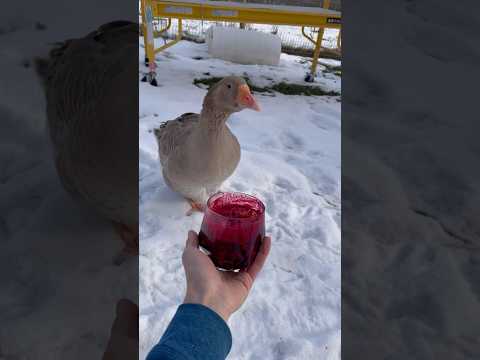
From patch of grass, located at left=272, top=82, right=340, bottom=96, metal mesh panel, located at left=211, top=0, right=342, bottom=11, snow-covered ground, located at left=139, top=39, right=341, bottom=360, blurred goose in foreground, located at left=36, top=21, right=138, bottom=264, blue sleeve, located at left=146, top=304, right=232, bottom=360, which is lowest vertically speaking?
snow-covered ground, located at left=139, top=39, right=341, bottom=360

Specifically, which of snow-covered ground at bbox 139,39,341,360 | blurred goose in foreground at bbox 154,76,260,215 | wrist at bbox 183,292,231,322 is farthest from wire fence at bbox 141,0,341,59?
wrist at bbox 183,292,231,322

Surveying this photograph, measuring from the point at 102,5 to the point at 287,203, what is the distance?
4.02 ft

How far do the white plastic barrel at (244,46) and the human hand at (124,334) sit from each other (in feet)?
9.80

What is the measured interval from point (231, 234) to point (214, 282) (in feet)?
0.28

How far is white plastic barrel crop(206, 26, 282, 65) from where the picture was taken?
3014 millimetres

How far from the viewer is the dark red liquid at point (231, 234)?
581 millimetres

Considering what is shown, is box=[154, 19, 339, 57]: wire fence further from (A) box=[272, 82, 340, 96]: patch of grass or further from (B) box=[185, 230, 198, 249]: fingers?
(B) box=[185, 230, 198, 249]: fingers

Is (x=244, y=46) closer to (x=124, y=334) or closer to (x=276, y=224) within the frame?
(x=276, y=224)

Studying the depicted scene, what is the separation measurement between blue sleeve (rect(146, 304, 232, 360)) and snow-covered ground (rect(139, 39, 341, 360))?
41 centimetres

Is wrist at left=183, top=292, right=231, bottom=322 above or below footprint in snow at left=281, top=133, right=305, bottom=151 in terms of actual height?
above

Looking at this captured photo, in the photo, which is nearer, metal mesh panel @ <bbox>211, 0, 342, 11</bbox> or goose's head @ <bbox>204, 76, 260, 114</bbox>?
goose's head @ <bbox>204, 76, 260, 114</bbox>
